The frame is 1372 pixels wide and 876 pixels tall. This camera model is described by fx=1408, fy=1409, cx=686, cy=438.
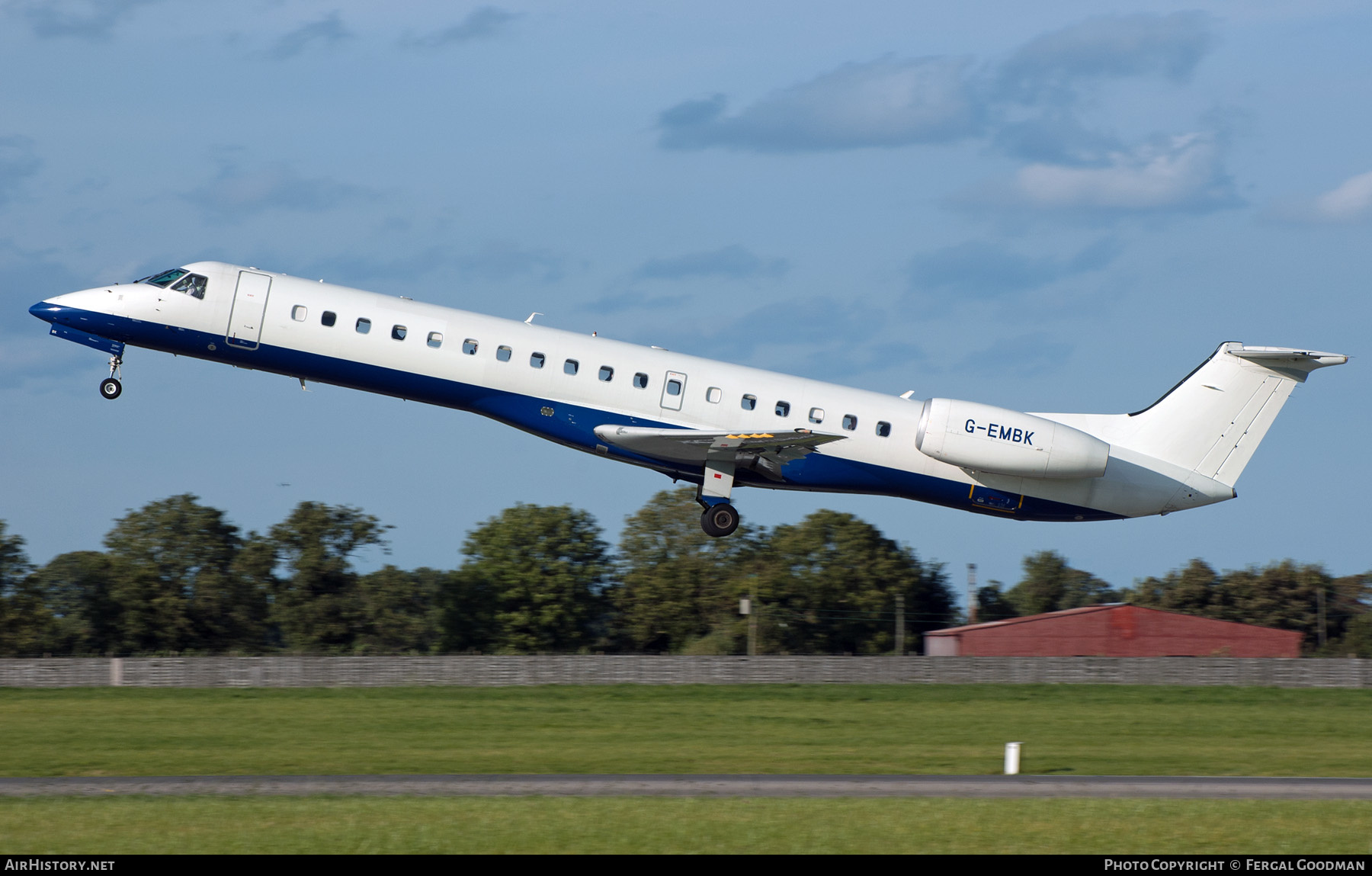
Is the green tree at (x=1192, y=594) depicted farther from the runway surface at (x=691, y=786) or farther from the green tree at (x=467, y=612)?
the runway surface at (x=691, y=786)

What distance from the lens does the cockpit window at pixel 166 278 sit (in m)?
28.2

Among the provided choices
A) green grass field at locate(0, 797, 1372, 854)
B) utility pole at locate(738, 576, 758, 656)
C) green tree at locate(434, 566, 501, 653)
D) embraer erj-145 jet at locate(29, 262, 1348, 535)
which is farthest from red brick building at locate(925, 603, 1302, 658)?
green grass field at locate(0, 797, 1372, 854)

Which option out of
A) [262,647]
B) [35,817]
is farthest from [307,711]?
[262,647]

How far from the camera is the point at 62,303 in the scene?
2812cm

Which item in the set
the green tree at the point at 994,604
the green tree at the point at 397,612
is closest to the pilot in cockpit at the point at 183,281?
the green tree at the point at 397,612

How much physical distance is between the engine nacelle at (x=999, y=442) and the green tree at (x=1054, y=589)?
4875cm

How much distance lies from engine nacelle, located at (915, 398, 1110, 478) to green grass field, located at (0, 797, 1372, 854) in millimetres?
11875

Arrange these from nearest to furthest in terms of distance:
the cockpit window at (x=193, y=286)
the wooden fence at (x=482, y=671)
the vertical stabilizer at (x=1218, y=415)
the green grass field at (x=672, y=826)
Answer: the green grass field at (x=672, y=826)
the cockpit window at (x=193, y=286)
the vertical stabilizer at (x=1218, y=415)
the wooden fence at (x=482, y=671)

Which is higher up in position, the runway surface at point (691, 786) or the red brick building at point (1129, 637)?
the red brick building at point (1129, 637)

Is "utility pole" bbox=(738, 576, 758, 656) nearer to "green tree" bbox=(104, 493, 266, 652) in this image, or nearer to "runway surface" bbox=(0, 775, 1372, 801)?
"green tree" bbox=(104, 493, 266, 652)

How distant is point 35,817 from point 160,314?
13.6 meters

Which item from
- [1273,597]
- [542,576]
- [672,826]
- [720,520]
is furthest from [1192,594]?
[672,826]

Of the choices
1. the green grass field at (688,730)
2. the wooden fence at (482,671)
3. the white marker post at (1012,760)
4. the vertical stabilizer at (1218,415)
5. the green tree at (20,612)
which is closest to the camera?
the white marker post at (1012,760)

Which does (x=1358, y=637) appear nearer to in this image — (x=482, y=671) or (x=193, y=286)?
(x=482, y=671)
